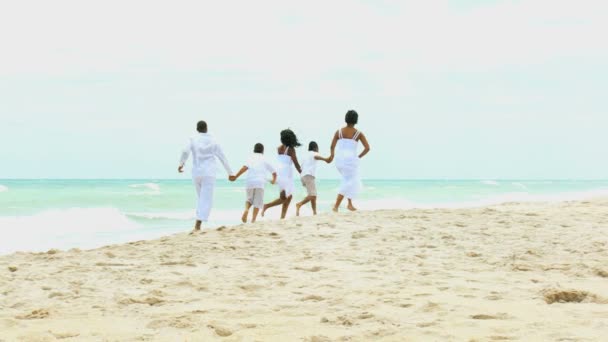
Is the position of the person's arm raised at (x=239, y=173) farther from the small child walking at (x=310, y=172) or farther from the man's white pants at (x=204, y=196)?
the small child walking at (x=310, y=172)

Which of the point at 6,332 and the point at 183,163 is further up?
the point at 183,163

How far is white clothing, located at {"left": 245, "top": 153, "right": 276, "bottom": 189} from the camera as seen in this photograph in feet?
37.8

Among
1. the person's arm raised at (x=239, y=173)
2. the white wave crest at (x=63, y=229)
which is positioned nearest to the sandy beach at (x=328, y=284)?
the person's arm raised at (x=239, y=173)

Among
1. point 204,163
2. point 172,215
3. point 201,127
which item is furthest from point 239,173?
point 172,215

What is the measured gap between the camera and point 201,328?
4730 mm

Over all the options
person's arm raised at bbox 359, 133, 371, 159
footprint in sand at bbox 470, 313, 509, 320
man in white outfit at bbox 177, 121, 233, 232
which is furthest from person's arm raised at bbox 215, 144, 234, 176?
footprint in sand at bbox 470, 313, 509, 320

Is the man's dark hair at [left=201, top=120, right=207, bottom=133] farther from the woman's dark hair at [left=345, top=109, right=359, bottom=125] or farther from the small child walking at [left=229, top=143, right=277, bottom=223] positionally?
the woman's dark hair at [left=345, top=109, right=359, bottom=125]

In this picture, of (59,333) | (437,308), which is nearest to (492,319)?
(437,308)

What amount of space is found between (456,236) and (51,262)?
4.93 meters

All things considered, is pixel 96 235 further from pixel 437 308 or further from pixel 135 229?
pixel 437 308

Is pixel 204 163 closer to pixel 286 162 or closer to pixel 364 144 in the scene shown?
pixel 286 162

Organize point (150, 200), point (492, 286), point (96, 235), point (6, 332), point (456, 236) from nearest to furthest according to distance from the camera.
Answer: point (6, 332), point (492, 286), point (456, 236), point (96, 235), point (150, 200)

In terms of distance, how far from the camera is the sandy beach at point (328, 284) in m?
4.61

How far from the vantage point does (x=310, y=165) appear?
12500 mm
